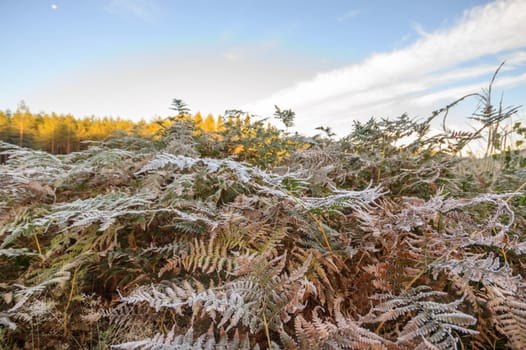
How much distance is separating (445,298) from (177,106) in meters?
1.85

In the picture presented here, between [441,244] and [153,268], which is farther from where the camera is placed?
[153,268]

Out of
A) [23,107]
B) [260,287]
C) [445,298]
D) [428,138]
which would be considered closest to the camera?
[260,287]

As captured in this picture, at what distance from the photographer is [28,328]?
92 cm

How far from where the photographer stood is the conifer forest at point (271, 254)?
61 centimetres

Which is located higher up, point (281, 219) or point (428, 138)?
point (428, 138)

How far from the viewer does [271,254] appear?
83cm

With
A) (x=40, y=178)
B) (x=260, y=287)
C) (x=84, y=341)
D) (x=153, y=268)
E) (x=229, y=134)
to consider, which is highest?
(x=229, y=134)

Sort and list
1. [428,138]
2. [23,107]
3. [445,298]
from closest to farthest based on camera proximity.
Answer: [445,298] < [428,138] < [23,107]

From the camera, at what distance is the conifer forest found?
61 centimetres

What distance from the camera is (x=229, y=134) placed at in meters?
1.97

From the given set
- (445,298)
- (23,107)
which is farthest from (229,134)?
(23,107)

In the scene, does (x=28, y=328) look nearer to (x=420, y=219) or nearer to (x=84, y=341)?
(x=84, y=341)

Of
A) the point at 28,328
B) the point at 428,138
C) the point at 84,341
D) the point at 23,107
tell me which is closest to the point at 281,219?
the point at 84,341

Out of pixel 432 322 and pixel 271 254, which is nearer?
pixel 432 322
